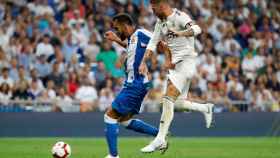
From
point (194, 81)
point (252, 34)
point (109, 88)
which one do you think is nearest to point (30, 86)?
point (109, 88)

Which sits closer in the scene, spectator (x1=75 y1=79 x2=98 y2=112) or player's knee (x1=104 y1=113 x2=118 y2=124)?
player's knee (x1=104 y1=113 x2=118 y2=124)

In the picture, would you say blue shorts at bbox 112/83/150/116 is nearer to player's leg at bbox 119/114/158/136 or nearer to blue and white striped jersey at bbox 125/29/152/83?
blue and white striped jersey at bbox 125/29/152/83

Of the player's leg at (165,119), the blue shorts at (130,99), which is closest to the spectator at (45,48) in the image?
the player's leg at (165,119)

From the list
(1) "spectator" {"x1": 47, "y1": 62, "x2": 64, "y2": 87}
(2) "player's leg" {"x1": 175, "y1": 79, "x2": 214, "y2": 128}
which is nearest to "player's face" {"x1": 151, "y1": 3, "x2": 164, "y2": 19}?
(2) "player's leg" {"x1": 175, "y1": 79, "x2": 214, "y2": 128}

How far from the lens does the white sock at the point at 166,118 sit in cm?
1498

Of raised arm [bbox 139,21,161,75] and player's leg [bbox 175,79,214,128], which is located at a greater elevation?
raised arm [bbox 139,21,161,75]

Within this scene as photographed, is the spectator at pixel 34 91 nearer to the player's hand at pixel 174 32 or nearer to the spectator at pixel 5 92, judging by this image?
the spectator at pixel 5 92

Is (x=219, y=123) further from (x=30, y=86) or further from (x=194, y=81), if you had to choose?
(x=30, y=86)

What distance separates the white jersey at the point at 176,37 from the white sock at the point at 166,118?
0.84 metres

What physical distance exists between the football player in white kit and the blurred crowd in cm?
850

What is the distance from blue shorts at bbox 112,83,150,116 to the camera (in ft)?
46.3

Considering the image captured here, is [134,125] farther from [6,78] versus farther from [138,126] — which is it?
[6,78]

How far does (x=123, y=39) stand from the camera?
47.7 ft

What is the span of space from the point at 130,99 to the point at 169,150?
3969mm
